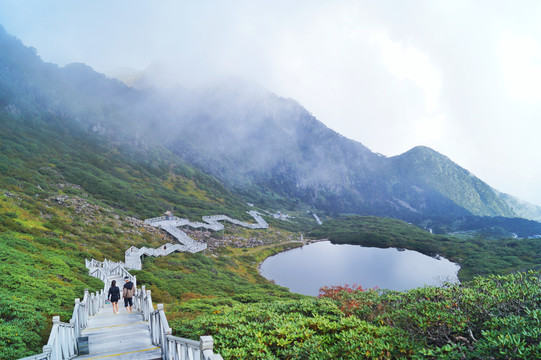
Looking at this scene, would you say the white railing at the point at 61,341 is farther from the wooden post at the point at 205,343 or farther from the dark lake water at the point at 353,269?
the dark lake water at the point at 353,269

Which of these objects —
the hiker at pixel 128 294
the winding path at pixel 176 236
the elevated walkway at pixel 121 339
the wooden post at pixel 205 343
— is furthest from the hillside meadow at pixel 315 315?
the winding path at pixel 176 236

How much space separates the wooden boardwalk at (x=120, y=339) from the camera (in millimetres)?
7902

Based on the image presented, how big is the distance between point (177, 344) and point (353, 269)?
57773mm

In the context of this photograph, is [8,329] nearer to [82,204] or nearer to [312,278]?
[82,204]

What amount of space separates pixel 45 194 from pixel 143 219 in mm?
17681

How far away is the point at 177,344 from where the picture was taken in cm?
656

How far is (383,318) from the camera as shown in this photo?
897 centimetres

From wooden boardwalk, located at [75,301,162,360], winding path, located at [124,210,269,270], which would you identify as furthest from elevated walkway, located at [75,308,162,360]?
winding path, located at [124,210,269,270]

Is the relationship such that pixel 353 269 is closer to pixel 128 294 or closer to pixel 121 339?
pixel 128 294

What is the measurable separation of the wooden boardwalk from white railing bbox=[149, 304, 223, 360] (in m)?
0.39

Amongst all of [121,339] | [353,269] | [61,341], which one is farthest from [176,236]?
[61,341]

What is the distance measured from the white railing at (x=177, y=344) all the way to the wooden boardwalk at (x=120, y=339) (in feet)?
1.29

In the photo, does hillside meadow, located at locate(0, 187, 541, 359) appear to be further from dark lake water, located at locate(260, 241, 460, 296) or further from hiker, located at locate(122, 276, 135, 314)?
dark lake water, located at locate(260, 241, 460, 296)

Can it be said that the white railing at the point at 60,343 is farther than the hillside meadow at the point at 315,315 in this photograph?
Yes
